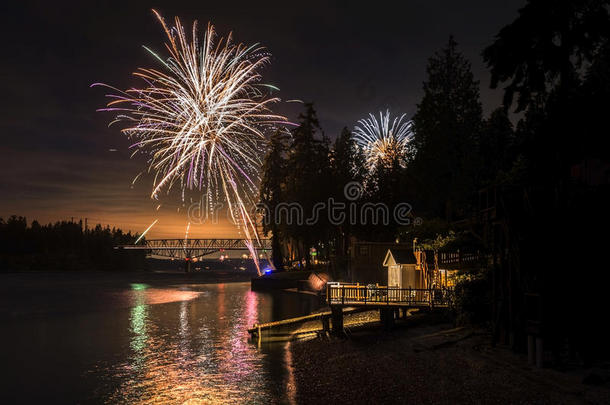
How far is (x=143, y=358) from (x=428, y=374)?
20664 millimetres

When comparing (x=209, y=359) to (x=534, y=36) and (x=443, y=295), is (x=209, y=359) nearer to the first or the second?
(x=443, y=295)

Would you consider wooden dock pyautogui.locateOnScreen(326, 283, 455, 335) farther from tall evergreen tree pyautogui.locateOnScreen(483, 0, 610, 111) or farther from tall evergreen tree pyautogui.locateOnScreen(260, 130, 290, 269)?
tall evergreen tree pyautogui.locateOnScreen(260, 130, 290, 269)

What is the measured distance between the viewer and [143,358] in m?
36.3

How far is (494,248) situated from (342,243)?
62173mm

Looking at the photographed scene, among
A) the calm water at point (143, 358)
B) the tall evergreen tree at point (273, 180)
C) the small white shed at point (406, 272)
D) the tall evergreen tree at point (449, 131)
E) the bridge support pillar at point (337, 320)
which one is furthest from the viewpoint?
the tall evergreen tree at point (273, 180)

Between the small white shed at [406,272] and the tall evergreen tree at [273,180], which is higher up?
the tall evergreen tree at [273,180]

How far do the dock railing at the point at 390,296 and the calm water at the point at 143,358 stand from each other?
5636mm

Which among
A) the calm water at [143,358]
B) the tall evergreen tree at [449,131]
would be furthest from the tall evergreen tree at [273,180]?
the tall evergreen tree at [449,131]

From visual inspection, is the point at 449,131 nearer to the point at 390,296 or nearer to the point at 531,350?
the point at 390,296

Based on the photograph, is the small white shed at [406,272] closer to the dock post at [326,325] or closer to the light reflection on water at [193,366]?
the dock post at [326,325]

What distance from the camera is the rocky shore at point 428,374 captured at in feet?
66.8

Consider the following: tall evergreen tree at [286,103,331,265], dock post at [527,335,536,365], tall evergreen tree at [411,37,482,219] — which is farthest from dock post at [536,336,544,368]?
tall evergreen tree at [286,103,331,265]

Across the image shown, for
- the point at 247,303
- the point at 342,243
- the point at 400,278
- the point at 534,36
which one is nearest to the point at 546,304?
the point at 534,36

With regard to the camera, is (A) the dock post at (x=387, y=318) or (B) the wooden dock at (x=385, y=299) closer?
(B) the wooden dock at (x=385, y=299)
